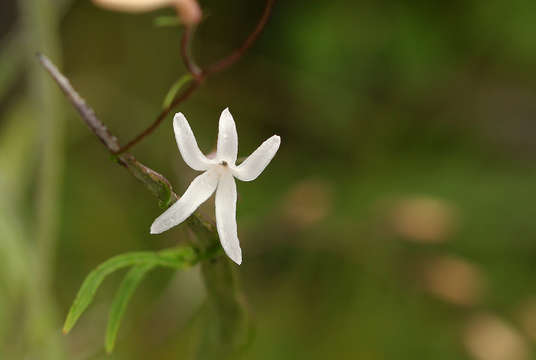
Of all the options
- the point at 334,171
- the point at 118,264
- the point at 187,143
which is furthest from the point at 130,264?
the point at 334,171

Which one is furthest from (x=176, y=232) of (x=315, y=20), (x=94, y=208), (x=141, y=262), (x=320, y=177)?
(x=141, y=262)

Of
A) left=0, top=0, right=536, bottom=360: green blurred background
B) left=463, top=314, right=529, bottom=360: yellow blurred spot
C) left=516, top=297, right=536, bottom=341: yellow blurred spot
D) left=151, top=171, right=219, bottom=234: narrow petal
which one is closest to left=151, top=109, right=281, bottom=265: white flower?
left=151, top=171, right=219, bottom=234: narrow petal

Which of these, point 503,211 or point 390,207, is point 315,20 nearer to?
point 390,207

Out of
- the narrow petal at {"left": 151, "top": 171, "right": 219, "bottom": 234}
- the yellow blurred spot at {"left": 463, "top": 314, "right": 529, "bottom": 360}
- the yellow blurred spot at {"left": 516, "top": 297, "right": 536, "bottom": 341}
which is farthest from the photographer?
the yellow blurred spot at {"left": 516, "top": 297, "right": 536, "bottom": 341}

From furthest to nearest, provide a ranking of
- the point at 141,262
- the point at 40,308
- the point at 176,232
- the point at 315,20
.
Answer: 1. the point at 315,20
2. the point at 176,232
3. the point at 40,308
4. the point at 141,262

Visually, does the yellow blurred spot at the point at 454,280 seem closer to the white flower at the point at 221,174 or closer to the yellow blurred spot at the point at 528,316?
the yellow blurred spot at the point at 528,316

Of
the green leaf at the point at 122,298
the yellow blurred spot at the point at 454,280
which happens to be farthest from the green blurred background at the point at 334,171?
the green leaf at the point at 122,298

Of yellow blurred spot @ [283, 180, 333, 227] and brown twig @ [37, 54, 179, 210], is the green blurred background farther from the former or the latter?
brown twig @ [37, 54, 179, 210]
